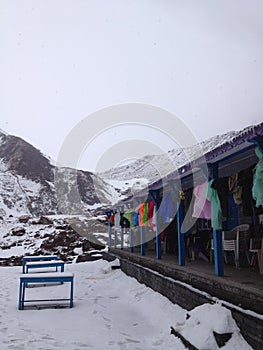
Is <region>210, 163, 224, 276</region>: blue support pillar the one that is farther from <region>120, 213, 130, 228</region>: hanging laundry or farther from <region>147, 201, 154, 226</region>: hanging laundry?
<region>120, 213, 130, 228</region>: hanging laundry

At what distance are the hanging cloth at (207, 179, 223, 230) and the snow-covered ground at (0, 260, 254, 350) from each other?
4.50 feet

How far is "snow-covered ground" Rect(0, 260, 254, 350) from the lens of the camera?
358cm

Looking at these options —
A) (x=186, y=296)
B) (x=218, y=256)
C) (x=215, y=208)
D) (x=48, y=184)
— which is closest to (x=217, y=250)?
(x=218, y=256)

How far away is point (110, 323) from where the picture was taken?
4.96 m

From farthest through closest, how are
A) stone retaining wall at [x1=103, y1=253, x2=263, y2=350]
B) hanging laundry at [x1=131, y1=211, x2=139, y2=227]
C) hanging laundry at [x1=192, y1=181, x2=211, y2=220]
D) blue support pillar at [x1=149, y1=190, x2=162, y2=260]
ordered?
hanging laundry at [x1=131, y1=211, x2=139, y2=227] < blue support pillar at [x1=149, y1=190, x2=162, y2=260] < hanging laundry at [x1=192, y1=181, x2=211, y2=220] < stone retaining wall at [x1=103, y1=253, x2=263, y2=350]

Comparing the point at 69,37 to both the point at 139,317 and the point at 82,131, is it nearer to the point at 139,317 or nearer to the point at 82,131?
the point at 82,131

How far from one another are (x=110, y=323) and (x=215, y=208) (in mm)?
2387

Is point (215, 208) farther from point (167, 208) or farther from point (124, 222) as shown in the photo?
point (124, 222)

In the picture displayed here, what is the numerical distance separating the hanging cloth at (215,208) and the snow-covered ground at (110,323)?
1.37 meters

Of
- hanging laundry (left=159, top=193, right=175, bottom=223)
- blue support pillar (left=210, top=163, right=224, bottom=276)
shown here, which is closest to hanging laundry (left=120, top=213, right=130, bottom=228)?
hanging laundry (left=159, top=193, right=175, bottom=223)

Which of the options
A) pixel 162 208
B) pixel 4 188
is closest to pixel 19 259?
pixel 162 208

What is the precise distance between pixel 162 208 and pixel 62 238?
16.2 m

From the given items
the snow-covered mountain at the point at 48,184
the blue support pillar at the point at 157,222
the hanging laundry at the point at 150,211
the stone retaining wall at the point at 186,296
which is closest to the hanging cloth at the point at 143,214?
the hanging laundry at the point at 150,211

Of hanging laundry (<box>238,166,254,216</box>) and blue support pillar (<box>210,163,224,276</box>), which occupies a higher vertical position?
hanging laundry (<box>238,166,254,216</box>)
